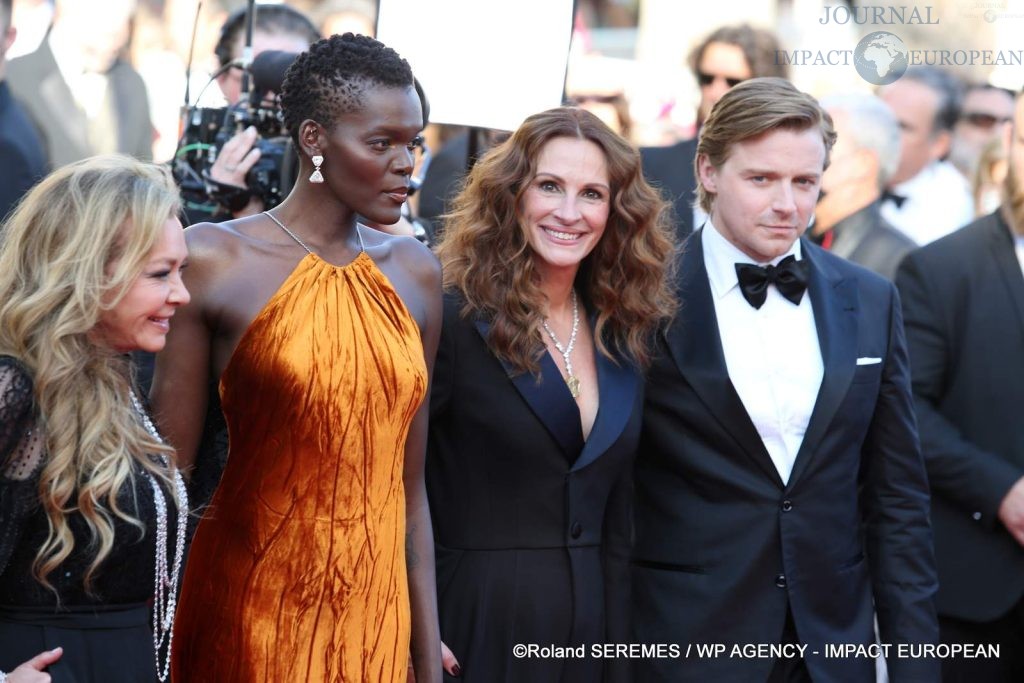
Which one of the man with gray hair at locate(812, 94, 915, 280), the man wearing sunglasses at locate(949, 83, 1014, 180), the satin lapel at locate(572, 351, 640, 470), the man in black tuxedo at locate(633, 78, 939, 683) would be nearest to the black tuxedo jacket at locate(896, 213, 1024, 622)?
the man in black tuxedo at locate(633, 78, 939, 683)

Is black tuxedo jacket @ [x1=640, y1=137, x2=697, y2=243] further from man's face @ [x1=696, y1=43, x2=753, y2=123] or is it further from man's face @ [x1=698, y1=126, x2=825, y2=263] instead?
man's face @ [x1=698, y1=126, x2=825, y2=263]

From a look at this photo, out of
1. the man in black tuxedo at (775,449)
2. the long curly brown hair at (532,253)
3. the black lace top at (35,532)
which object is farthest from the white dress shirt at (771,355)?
the black lace top at (35,532)

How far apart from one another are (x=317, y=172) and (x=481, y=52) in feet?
4.75

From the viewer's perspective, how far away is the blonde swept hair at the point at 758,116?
155 inches

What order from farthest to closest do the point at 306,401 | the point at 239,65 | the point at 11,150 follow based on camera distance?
1. the point at 239,65
2. the point at 11,150
3. the point at 306,401

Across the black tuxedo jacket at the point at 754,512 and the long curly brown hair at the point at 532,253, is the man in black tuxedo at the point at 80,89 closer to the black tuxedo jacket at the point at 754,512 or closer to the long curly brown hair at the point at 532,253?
the long curly brown hair at the point at 532,253

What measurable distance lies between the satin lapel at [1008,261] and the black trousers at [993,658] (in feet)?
3.04

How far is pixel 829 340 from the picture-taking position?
12.8ft

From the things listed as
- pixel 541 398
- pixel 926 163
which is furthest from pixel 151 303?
pixel 926 163

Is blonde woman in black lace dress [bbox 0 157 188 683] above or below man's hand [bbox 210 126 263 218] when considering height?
below

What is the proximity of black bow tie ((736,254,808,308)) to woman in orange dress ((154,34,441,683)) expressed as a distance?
117 cm

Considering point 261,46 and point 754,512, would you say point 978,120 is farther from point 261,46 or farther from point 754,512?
point 754,512

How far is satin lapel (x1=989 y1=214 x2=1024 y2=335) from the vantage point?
14.9ft

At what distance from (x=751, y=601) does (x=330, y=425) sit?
141 centimetres
